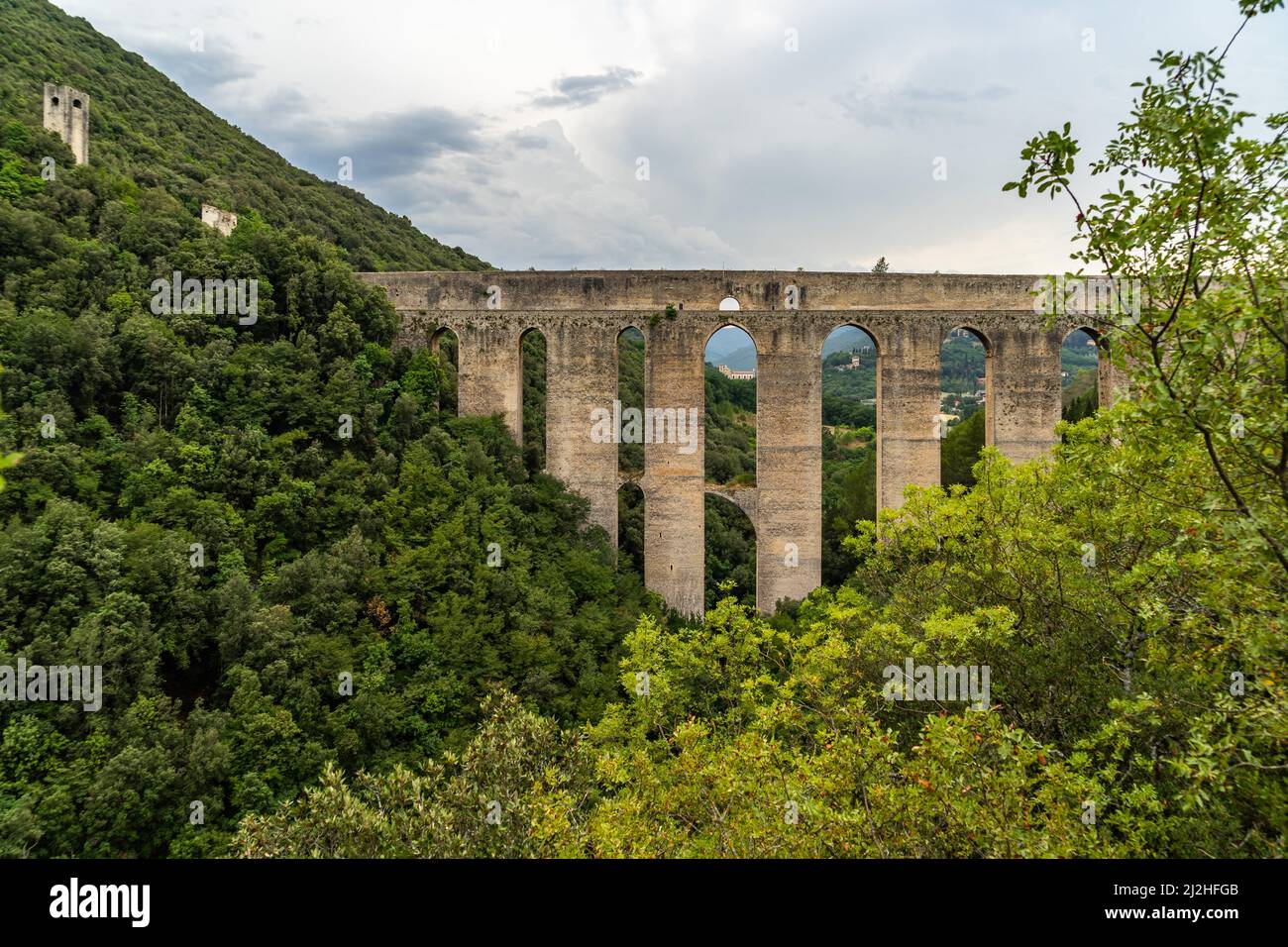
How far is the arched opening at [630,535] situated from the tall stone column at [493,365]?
15.3 feet

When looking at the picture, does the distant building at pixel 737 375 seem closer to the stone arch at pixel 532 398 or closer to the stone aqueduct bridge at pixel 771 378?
the stone arch at pixel 532 398

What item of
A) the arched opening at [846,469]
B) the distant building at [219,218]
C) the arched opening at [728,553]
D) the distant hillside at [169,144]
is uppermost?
the distant hillside at [169,144]

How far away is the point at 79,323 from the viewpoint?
49.7 feet

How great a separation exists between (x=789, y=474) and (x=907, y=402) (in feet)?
14.3

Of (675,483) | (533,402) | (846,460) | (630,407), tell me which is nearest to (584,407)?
(675,483)

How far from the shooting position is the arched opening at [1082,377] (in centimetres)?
1989

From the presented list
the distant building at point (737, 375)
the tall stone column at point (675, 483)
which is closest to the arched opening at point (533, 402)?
the tall stone column at point (675, 483)

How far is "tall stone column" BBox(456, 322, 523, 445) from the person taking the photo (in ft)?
70.1

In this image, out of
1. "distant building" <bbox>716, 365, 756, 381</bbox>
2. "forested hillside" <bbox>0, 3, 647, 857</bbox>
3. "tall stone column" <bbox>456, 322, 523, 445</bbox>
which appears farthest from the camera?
"distant building" <bbox>716, 365, 756, 381</bbox>

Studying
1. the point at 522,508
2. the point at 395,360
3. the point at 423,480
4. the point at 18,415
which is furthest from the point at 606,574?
the point at 18,415

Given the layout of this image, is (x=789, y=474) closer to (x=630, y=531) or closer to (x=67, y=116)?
(x=630, y=531)

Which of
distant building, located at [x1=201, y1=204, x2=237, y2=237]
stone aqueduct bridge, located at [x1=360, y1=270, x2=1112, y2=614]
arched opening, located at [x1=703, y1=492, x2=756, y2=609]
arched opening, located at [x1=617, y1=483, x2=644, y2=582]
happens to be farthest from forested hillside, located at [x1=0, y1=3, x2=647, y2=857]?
arched opening, located at [x1=703, y1=492, x2=756, y2=609]

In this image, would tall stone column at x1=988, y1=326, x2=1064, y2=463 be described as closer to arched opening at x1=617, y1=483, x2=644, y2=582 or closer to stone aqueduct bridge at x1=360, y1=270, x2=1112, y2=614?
stone aqueduct bridge at x1=360, y1=270, x2=1112, y2=614

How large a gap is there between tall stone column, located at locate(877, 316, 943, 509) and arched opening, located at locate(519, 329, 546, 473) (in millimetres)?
10977
